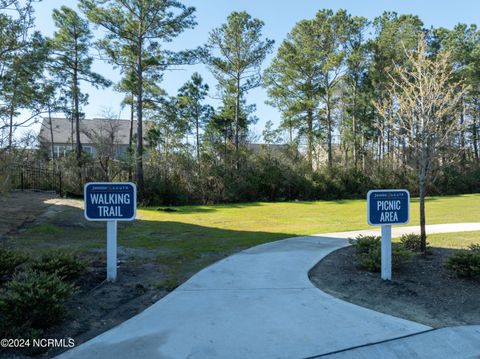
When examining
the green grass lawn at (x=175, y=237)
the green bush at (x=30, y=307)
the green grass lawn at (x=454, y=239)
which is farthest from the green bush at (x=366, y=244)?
the green bush at (x=30, y=307)

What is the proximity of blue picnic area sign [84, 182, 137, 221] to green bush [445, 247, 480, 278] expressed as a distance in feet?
15.7

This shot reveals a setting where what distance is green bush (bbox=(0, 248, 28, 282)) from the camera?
5.13 metres

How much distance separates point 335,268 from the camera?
6.23 m

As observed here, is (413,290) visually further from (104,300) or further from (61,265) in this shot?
(61,265)

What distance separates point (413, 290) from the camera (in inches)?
201

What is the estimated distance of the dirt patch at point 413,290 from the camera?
168 inches

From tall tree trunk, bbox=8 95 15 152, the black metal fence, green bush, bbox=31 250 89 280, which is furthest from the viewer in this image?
the black metal fence

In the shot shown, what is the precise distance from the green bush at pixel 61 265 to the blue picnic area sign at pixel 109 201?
2.19ft

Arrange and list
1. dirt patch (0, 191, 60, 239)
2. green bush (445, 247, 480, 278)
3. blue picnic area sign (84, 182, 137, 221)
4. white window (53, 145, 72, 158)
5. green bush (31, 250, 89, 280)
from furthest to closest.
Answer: white window (53, 145, 72, 158) → dirt patch (0, 191, 60, 239) → green bush (445, 247, 480, 278) → blue picnic area sign (84, 182, 137, 221) → green bush (31, 250, 89, 280)

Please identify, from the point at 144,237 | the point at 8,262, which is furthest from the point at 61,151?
the point at 8,262

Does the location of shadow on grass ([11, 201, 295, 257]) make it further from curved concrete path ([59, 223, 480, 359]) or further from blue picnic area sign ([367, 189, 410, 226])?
blue picnic area sign ([367, 189, 410, 226])

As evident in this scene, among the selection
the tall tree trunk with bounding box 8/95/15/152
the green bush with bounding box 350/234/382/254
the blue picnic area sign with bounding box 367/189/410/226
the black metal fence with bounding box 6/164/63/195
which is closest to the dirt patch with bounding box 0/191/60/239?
the tall tree trunk with bounding box 8/95/15/152

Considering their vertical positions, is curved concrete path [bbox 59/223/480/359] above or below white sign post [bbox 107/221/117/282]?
below

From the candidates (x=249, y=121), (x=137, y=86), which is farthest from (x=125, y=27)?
(x=249, y=121)
